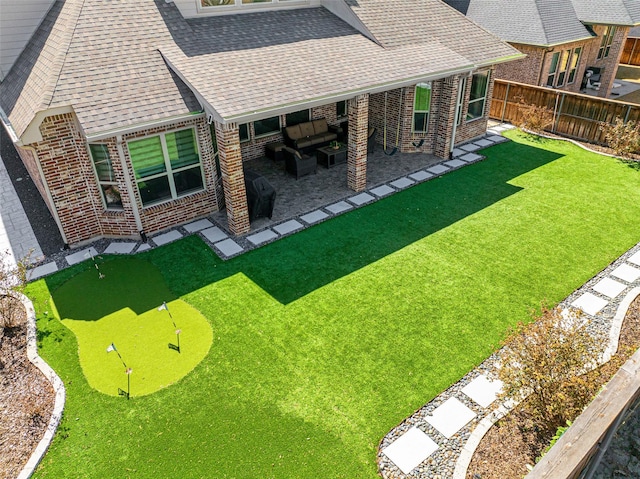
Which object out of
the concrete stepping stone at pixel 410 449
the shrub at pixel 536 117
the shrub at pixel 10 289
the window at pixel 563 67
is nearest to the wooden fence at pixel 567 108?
the shrub at pixel 536 117

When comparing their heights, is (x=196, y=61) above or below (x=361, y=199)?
above

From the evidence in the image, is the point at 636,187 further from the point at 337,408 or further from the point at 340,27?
the point at 337,408

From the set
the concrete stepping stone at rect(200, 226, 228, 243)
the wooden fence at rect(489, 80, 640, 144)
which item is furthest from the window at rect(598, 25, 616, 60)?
the concrete stepping stone at rect(200, 226, 228, 243)

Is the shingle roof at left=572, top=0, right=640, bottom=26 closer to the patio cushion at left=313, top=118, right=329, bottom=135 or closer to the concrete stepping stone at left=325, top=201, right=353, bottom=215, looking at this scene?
the patio cushion at left=313, top=118, right=329, bottom=135

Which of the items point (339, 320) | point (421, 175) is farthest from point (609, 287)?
point (421, 175)

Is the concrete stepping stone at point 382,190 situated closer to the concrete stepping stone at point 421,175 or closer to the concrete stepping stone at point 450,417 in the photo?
the concrete stepping stone at point 421,175

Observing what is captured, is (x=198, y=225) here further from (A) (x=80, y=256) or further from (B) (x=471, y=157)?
(B) (x=471, y=157)
